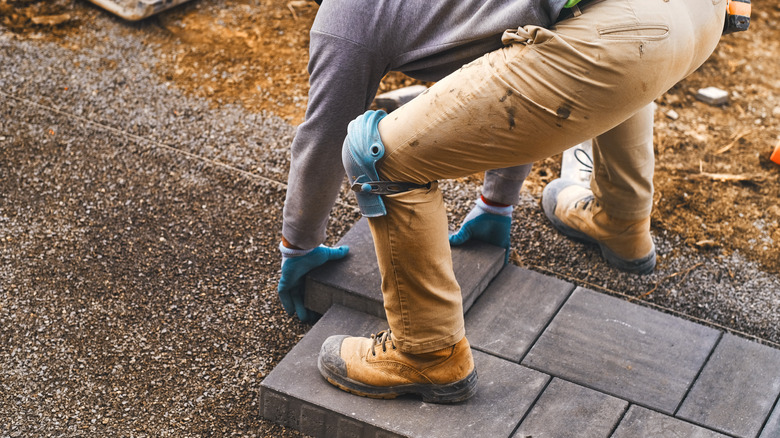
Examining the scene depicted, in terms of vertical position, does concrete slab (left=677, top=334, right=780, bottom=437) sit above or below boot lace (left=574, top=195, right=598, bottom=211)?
below

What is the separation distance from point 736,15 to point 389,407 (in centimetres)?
139

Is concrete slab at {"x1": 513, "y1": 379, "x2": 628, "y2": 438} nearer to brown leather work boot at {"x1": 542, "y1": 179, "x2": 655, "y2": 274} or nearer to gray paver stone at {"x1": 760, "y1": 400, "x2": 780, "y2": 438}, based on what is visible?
gray paver stone at {"x1": 760, "y1": 400, "x2": 780, "y2": 438}

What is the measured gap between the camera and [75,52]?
13.7 ft

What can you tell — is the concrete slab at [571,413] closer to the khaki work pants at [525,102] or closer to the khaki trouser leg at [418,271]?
the khaki trouser leg at [418,271]

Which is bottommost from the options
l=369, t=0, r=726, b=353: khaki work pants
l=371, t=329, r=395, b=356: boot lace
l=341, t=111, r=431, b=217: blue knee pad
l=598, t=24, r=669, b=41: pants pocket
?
l=371, t=329, r=395, b=356: boot lace

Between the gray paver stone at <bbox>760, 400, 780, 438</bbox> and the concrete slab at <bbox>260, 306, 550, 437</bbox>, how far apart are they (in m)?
0.63

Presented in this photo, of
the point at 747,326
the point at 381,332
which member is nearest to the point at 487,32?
the point at 381,332

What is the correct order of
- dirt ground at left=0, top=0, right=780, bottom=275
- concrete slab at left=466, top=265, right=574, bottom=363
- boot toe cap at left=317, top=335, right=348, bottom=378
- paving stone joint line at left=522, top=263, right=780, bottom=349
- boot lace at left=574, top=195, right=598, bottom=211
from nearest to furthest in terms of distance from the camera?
1. boot toe cap at left=317, top=335, right=348, bottom=378
2. concrete slab at left=466, top=265, right=574, bottom=363
3. paving stone joint line at left=522, top=263, right=780, bottom=349
4. boot lace at left=574, top=195, right=598, bottom=211
5. dirt ground at left=0, top=0, right=780, bottom=275

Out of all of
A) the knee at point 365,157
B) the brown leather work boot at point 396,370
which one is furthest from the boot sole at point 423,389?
the knee at point 365,157

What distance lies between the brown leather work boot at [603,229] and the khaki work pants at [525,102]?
1.11 m

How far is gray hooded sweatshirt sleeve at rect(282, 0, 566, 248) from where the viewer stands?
1844 millimetres

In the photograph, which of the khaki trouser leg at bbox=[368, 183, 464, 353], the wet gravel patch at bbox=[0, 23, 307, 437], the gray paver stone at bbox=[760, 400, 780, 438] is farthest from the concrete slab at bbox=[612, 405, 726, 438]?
the wet gravel patch at bbox=[0, 23, 307, 437]

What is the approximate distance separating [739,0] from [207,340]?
6.21 ft

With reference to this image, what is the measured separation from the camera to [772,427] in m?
2.30
